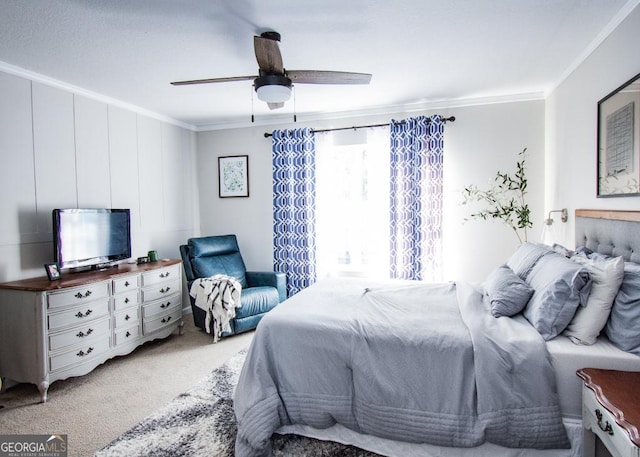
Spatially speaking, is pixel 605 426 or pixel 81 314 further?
pixel 81 314

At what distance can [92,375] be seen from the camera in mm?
2977

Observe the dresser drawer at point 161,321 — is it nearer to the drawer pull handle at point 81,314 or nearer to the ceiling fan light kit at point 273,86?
the drawer pull handle at point 81,314

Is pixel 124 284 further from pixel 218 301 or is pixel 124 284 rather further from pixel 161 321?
pixel 218 301

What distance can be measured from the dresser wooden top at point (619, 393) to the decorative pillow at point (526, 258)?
850mm

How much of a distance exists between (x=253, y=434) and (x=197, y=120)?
13.5 feet

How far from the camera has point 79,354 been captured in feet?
9.11

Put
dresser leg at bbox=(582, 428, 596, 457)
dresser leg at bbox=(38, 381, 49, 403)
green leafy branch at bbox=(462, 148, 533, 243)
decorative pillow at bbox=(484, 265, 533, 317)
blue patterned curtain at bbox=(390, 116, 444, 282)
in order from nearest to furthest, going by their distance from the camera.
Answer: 1. dresser leg at bbox=(582, 428, 596, 457)
2. decorative pillow at bbox=(484, 265, 533, 317)
3. dresser leg at bbox=(38, 381, 49, 403)
4. green leafy branch at bbox=(462, 148, 533, 243)
5. blue patterned curtain at bbox=(390, 116, 444, 282)

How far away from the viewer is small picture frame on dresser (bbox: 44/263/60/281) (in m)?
2.86

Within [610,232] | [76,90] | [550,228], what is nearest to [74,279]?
[76,90]

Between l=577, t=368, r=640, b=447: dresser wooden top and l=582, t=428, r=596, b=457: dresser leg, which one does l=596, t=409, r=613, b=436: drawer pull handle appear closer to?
l=577, t=368, r=640, b=447: dresser wooden top

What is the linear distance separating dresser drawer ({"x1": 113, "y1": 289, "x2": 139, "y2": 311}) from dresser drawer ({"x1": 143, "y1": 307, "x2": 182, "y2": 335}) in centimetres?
26

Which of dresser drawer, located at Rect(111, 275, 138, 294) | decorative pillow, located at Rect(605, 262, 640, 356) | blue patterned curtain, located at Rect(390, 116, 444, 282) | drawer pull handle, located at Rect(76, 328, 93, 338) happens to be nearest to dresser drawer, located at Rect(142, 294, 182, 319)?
dresser drawer, located at Rect(111, 275, 138, 294)
